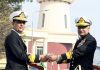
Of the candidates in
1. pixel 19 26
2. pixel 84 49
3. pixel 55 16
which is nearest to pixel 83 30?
pixel 84 49

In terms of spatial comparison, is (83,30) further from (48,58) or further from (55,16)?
(55,16)

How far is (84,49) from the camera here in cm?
723

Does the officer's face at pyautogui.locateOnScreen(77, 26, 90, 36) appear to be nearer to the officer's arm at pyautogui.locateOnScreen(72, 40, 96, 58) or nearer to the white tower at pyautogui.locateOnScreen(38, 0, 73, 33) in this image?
the officer's arm at pyautogui.locateOnScreen(72, 40, 96, 58)

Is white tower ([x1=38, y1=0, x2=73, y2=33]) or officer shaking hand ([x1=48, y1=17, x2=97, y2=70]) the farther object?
white tower ([x1=38, y1=0, x2=73, y2=33])

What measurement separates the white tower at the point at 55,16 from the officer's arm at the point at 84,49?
64403 mm

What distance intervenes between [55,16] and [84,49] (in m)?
66.3

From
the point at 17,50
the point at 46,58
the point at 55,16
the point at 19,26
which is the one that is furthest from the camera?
the point at 55,16

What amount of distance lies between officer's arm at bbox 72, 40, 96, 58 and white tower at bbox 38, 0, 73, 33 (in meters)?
64.4

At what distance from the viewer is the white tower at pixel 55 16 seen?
72.9 metres

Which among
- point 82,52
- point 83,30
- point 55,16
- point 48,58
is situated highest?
point 83,30

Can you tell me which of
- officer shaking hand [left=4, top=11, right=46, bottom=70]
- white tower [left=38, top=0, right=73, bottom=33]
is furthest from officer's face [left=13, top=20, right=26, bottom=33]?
white tower [left=38, top=0, right=73, bottom=33]

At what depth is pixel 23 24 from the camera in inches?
288

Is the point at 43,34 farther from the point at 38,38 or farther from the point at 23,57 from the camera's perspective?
the point at 23,57

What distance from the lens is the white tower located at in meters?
72.9
